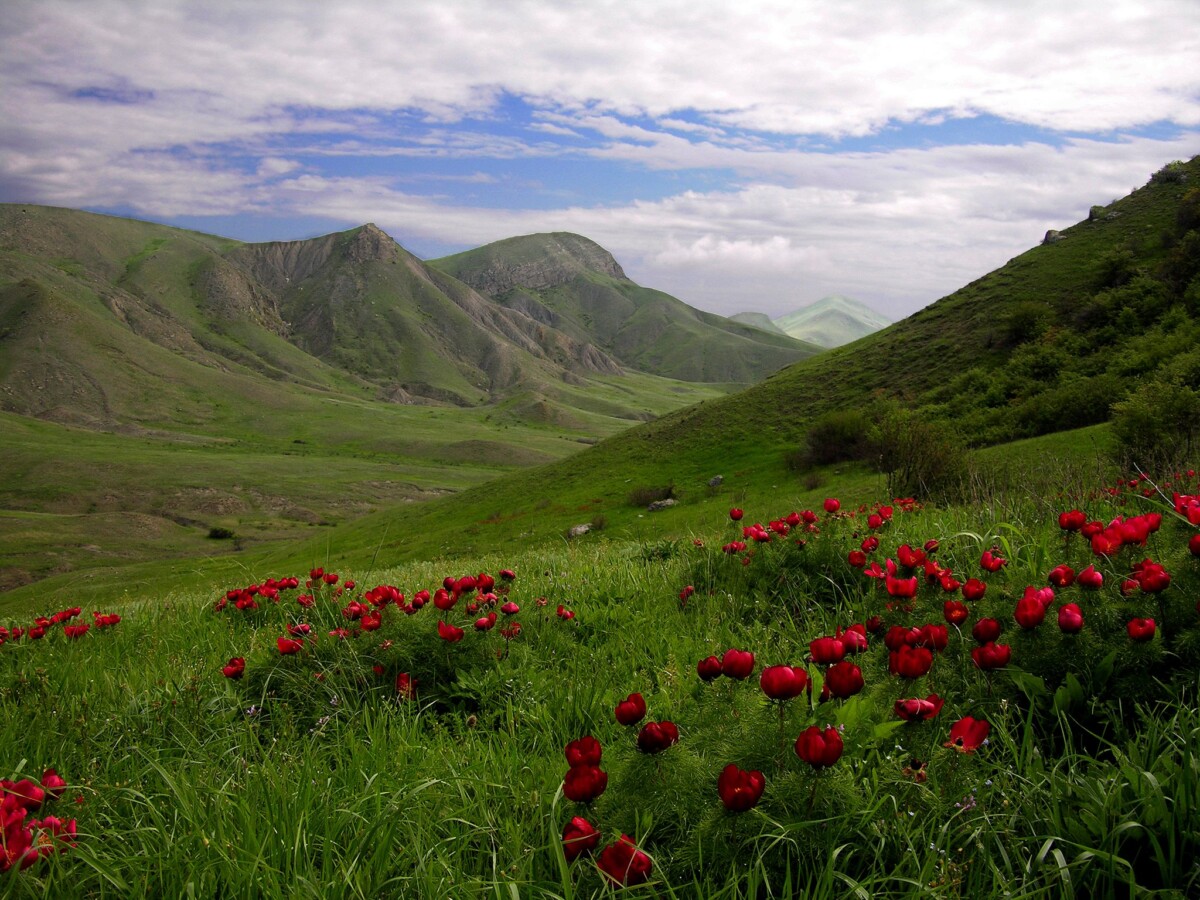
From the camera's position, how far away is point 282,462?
490ft

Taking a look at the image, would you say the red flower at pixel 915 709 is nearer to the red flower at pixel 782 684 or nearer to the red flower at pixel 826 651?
the red flower at pixel 826 651

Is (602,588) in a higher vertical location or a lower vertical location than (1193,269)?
lower

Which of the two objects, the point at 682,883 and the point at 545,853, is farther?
the point at 545,853

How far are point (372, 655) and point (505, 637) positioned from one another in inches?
38.0

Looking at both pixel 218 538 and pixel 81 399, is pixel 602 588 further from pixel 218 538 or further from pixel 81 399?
pixel 81 399

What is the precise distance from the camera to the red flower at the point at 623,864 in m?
2.28

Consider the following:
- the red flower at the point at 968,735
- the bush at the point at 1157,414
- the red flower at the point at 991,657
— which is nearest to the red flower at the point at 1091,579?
the red flower at the point at 991,657

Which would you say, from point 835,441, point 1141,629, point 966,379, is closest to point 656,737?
point 1141,629

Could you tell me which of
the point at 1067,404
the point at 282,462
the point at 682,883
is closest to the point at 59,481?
the point at 282,462

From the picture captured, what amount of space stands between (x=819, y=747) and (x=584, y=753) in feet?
2.67

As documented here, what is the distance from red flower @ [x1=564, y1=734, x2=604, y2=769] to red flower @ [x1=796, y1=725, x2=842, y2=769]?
704 millimetres

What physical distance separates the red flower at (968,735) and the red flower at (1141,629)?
133 centimetres

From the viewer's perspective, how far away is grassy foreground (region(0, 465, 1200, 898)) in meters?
2.55

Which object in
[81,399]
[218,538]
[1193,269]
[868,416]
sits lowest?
[218,538]
